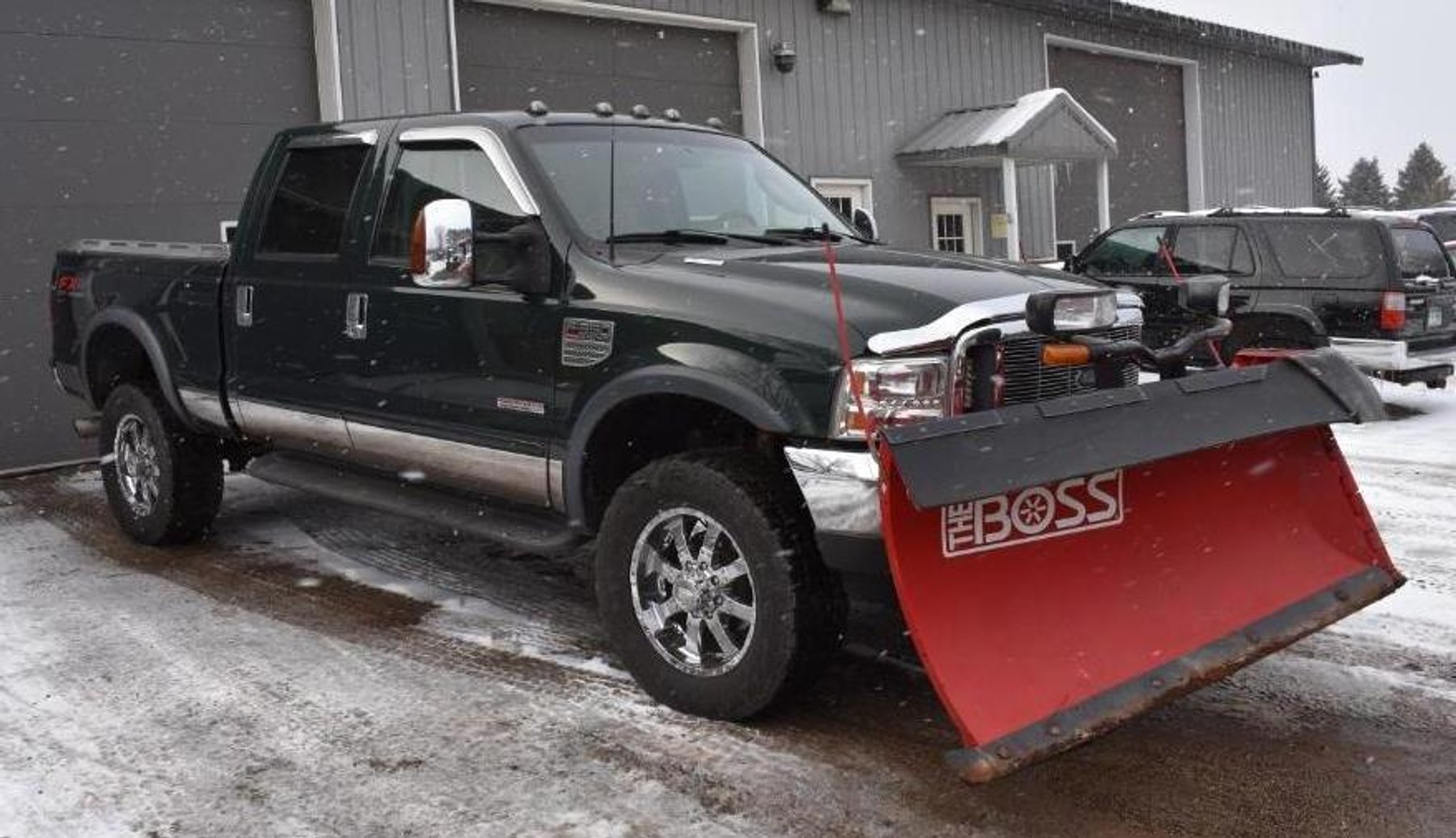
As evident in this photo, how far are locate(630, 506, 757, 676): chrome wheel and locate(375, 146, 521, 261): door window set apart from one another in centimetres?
134

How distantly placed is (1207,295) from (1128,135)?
17.2m

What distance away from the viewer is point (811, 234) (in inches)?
193

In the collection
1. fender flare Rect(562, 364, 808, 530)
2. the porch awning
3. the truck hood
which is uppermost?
the porch awning

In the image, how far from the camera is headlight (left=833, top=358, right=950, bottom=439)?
135 inches

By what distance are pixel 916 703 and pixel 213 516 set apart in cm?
410

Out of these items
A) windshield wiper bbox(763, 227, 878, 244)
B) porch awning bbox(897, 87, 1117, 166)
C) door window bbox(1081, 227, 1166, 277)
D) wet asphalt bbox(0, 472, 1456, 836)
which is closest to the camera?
wet asphalt bbox(0, 472, 1456, 836)

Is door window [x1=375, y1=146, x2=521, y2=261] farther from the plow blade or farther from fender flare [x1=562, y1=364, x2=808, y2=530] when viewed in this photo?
the plow blade

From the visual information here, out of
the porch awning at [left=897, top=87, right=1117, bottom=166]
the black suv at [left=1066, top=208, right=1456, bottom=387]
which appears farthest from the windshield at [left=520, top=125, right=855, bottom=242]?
the porch awning at [left=897, top=87, right=1117, bottom=166]

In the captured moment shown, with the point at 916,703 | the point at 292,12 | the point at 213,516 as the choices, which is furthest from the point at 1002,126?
the point at 916,703

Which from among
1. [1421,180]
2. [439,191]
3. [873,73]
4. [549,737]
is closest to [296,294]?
[439,191]

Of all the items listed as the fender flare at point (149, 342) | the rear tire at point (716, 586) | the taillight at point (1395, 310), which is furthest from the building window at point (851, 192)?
the rear tire at point (716, 586)

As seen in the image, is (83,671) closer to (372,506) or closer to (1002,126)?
(372,506)

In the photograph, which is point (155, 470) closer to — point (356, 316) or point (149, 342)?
point (149, 342)

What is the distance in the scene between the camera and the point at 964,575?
3262 millimetres
